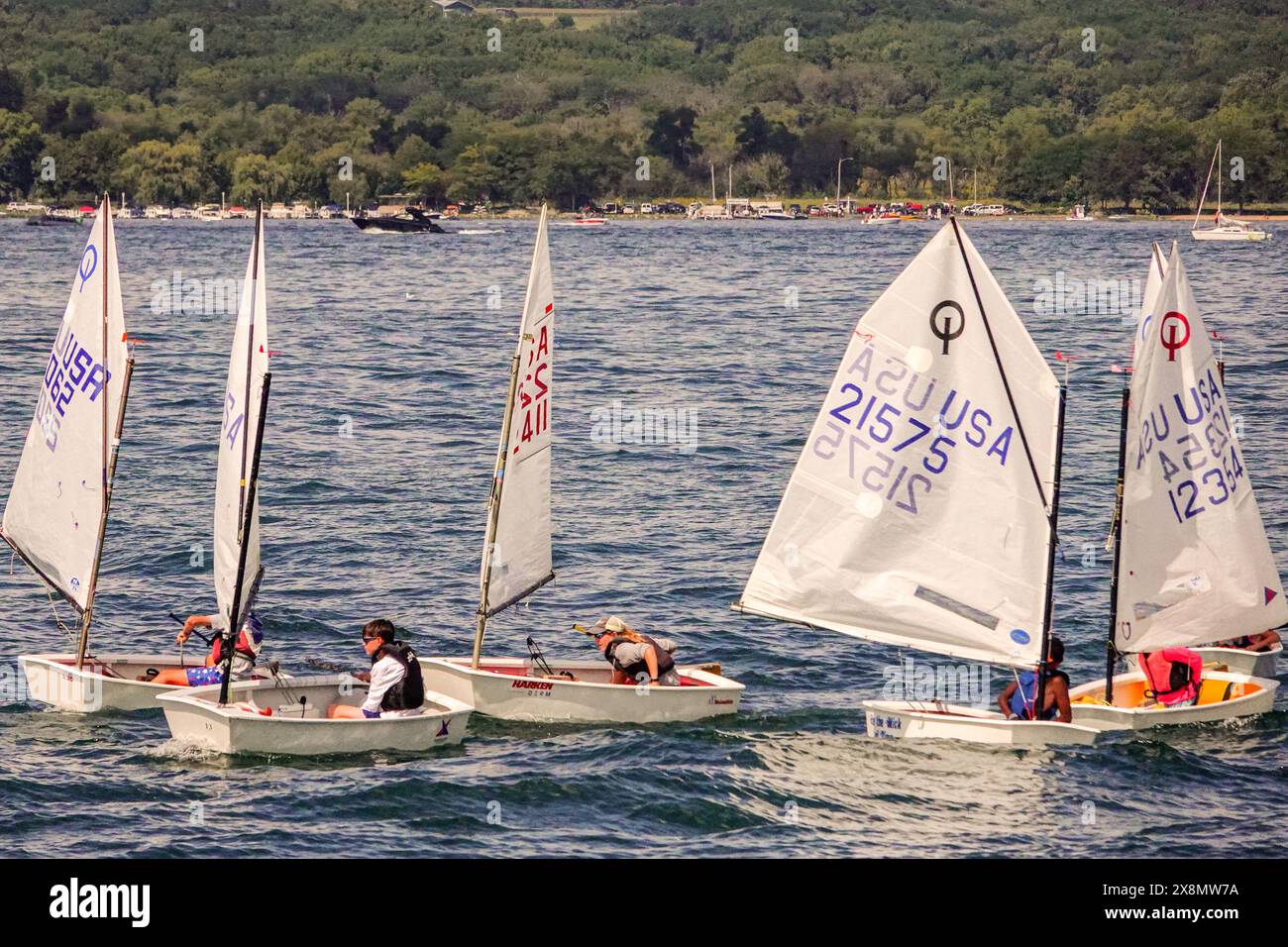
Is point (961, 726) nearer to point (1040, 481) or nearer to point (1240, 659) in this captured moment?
point (1040, 481)

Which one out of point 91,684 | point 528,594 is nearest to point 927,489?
point 528,594

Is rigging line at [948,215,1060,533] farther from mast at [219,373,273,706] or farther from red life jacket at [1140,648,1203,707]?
mast at [219,373,273,706]

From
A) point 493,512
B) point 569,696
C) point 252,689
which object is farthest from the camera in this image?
point 493,512

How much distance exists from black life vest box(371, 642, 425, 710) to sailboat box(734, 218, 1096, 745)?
185 inches

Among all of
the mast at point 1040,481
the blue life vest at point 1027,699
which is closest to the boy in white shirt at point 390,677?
the blue life vest at point 1027,699

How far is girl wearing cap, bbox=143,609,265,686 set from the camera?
26.9 meters

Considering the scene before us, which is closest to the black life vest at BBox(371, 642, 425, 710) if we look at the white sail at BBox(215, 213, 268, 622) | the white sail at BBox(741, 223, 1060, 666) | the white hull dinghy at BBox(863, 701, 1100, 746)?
the white sail at BBox(215, 213, 268, 622)

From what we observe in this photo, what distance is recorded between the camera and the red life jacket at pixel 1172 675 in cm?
→ 2747

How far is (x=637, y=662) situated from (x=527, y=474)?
11.2ft

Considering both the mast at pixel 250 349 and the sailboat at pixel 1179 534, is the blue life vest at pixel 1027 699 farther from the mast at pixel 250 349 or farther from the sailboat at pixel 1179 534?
the mast at pixel 250 349

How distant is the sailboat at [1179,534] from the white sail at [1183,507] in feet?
0.05

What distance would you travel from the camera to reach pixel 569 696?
27219 mm
